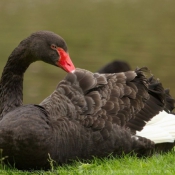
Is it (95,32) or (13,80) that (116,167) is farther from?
(95,32)

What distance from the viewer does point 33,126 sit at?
457cm

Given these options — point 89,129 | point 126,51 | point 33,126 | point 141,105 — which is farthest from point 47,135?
point 126,51

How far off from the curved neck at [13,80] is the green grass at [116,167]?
69cm

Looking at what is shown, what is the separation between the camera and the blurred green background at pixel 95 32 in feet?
42.7

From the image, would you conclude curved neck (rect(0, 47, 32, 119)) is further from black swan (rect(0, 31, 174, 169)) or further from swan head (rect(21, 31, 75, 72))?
swan head (rect(21, 31, 75, 72))

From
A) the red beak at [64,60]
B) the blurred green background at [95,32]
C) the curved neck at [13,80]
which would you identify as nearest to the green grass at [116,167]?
the curved neck at [13,80]

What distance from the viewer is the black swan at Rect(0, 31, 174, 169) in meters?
4.57

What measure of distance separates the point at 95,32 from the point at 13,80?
538 inches

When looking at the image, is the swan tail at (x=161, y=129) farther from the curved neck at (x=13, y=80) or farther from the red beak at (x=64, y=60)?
the curved neck at (x=13, y=80)

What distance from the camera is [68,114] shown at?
501cm

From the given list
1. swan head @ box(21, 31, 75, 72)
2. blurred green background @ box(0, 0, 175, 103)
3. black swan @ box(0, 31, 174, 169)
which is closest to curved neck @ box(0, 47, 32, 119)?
black swan @ box(0, 31, 174, 169)

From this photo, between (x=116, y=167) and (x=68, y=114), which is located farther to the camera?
(x=68, y=114)

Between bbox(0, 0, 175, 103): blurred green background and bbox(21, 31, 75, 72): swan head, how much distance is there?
5776 mm

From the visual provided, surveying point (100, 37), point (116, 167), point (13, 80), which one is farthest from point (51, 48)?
point (100, 37)
